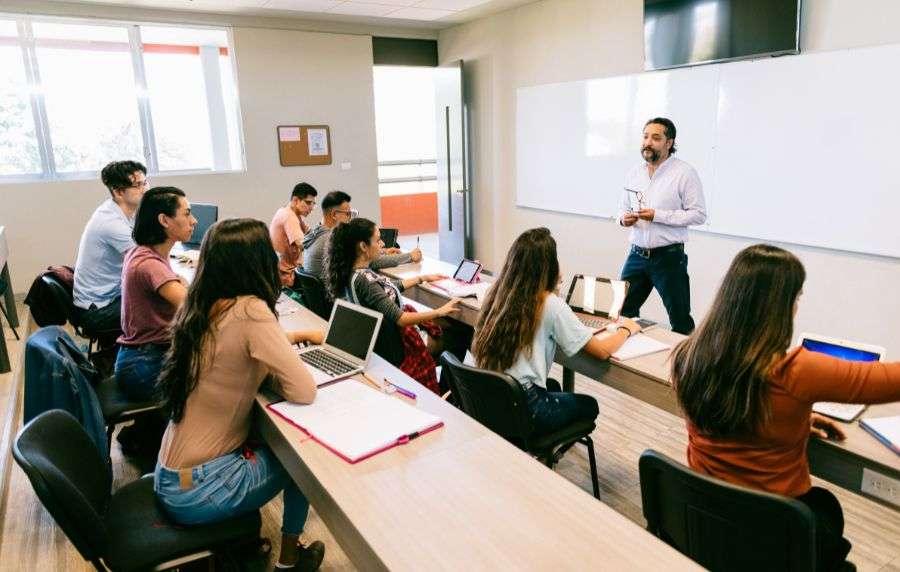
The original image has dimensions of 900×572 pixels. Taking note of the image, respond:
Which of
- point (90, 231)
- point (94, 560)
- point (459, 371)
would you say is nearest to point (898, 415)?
point (459, 371)

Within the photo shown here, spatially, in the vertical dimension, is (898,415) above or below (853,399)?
below

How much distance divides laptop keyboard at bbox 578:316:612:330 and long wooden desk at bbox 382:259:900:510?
0.15m

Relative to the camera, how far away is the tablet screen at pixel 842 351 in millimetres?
1592

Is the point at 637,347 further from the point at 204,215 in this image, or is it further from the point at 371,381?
the point at 204,215

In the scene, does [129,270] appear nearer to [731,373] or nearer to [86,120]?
[731,373]

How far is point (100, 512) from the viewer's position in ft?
5.11

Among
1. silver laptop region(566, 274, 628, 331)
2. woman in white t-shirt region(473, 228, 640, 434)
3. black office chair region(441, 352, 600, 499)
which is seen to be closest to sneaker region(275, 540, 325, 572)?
black office chair region(441, 352, 600, 499)

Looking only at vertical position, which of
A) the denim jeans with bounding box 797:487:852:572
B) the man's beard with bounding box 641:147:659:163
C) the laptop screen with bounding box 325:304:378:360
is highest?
the man's beard with bounding box 641:147:659:163

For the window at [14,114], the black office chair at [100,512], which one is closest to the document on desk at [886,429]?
the black office chair at [100,512]

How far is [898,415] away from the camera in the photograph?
1585mm

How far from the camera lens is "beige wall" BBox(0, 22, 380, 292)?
17.6 ft

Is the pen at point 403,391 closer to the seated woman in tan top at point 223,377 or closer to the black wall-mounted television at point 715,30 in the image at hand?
the seated woman in tan top at point 223,377

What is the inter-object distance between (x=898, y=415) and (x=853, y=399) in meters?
0.43

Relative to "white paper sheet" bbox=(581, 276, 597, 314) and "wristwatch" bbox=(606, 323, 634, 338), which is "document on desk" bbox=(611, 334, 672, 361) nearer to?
"wristwatch" bbox=(606, 323, 634, 338)
